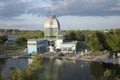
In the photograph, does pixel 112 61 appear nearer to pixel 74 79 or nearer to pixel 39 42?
pixel 74 79

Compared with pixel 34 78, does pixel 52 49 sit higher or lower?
lower

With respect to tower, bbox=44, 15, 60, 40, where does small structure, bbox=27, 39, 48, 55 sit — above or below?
below

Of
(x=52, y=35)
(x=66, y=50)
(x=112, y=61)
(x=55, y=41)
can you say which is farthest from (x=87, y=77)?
(x=52, y=35)

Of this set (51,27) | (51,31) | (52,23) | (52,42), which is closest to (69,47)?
(52,42)

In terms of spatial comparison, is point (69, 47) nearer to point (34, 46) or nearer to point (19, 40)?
point (34, 46)

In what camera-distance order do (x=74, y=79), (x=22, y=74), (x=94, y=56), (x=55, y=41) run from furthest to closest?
(x=55, y=41), (x=94, y=56), (x=74, y=79), (x=22, y=74)

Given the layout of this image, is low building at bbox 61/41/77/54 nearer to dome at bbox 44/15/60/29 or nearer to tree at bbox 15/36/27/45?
dome at bbox 44/15/60/29

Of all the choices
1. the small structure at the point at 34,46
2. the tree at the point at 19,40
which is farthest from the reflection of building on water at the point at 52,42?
the tree at the point at 19,40

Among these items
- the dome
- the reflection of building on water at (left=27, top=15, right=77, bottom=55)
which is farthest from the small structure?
the dome
